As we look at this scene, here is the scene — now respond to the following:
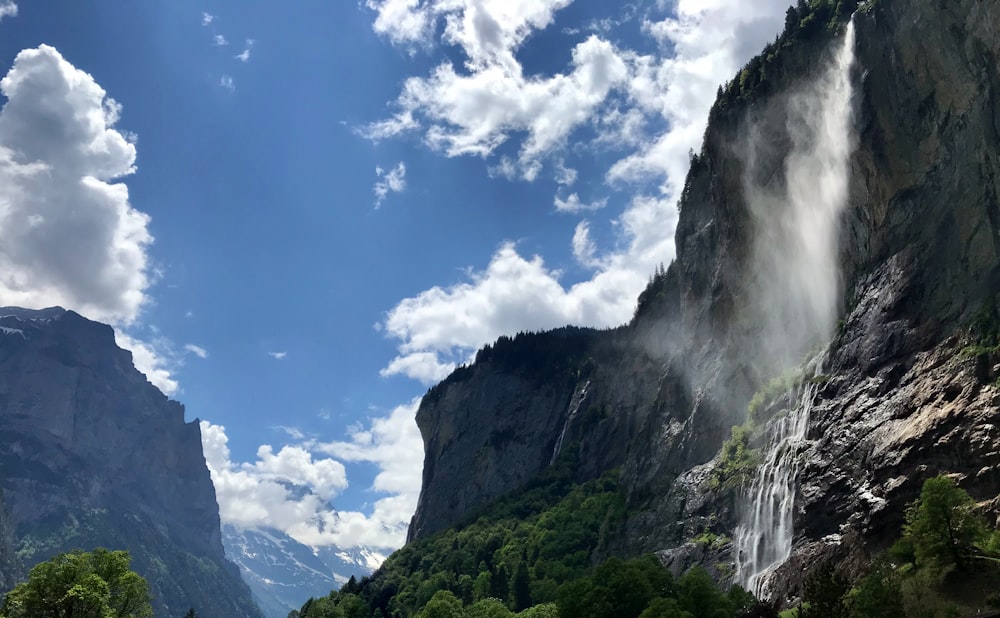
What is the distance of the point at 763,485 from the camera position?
98812 millimetres

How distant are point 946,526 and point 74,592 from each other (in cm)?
6802

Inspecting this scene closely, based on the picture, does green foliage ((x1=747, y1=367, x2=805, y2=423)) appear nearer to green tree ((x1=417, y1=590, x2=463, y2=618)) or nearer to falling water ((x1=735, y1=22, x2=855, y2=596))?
falling water ((x1=735, y1=22, x2=855, y2=596))

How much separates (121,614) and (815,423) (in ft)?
242

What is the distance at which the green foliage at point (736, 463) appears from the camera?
10625 centimetres

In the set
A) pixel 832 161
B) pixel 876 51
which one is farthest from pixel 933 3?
pixel 832 161

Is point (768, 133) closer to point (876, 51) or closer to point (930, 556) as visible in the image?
→ point (876, 51)

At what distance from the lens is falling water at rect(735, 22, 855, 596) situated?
3671 inches

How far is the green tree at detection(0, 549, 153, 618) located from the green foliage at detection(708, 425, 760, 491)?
238 ft

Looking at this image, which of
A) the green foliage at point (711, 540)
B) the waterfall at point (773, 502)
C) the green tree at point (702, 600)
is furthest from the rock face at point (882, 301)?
the green tree at point (702, 600)

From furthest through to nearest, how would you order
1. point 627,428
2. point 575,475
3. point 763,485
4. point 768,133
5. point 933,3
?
point 575,475
point 627,428
point 768,133
point 763,485
point 933,3

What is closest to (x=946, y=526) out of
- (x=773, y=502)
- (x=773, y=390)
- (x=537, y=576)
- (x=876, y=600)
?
(x=876, y=600)

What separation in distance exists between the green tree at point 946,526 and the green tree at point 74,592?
6529 centimetres

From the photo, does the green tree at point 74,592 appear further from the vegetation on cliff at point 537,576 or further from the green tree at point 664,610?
the green tree at point 664,610

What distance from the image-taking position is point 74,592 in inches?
2499
